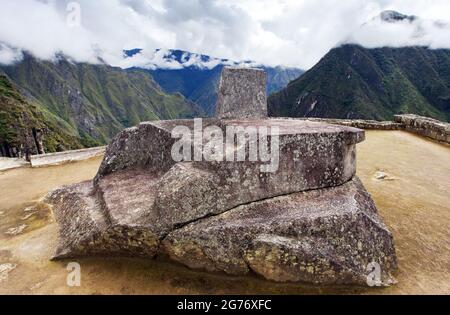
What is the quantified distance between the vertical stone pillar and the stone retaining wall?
8.73m

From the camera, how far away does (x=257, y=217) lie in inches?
215

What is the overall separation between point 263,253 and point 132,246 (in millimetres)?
2298

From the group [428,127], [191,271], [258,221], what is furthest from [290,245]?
[428,127]

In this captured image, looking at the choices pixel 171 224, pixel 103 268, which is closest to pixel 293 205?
pixel 171 224

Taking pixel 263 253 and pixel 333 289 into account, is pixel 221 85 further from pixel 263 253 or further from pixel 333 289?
pixel 333 289

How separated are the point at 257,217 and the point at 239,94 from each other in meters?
4.01

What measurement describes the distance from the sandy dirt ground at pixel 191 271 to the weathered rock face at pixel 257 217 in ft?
0.75

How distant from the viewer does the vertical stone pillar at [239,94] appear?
27.2ft

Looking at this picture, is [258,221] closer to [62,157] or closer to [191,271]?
[191,271]

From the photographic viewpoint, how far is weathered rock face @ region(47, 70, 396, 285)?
5098 millimetres

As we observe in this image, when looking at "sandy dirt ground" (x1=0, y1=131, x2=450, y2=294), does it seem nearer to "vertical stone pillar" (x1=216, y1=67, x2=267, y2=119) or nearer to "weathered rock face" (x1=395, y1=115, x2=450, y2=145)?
"vertical stone pillar" (x1=216, y1=67, x2=267, y2=119)

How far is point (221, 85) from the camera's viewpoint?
8.46m

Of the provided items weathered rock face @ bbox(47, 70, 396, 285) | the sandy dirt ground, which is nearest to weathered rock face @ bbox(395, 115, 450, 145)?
the sandy dirt ground
